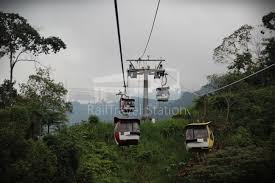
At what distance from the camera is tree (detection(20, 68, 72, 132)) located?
37.6 m

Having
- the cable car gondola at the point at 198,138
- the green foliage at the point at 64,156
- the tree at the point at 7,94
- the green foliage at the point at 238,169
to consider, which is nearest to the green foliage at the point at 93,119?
the tree at the point at 7,94

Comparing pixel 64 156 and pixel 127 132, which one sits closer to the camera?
pixel 127 132

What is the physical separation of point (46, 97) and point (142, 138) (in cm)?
915

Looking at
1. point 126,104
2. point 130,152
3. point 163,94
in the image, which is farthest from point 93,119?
point 163,94

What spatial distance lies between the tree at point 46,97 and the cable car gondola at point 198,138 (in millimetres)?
18444

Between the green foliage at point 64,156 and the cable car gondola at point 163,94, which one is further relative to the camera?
the cable car gondola at point 163,94

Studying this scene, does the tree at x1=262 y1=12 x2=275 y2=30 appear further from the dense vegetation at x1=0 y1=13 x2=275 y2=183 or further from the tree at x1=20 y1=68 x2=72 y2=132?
the tree at x1=20 y1=68 x2=72 y2=132

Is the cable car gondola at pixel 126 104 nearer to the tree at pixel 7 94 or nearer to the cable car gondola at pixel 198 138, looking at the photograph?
the tree at pixel 7 94

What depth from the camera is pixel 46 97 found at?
1532 inches

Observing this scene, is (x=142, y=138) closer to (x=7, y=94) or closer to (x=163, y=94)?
(x=163, y=94)

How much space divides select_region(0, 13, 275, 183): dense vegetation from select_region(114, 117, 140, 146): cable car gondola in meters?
3.68

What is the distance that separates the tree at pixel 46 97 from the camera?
3756cm

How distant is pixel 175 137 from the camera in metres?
34.0

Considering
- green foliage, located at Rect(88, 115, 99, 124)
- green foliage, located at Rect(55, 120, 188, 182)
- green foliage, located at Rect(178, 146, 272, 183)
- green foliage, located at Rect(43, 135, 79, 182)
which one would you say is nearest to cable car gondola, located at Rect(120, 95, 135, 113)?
green foliage, located at Rect(55, 120, 188, 182)
